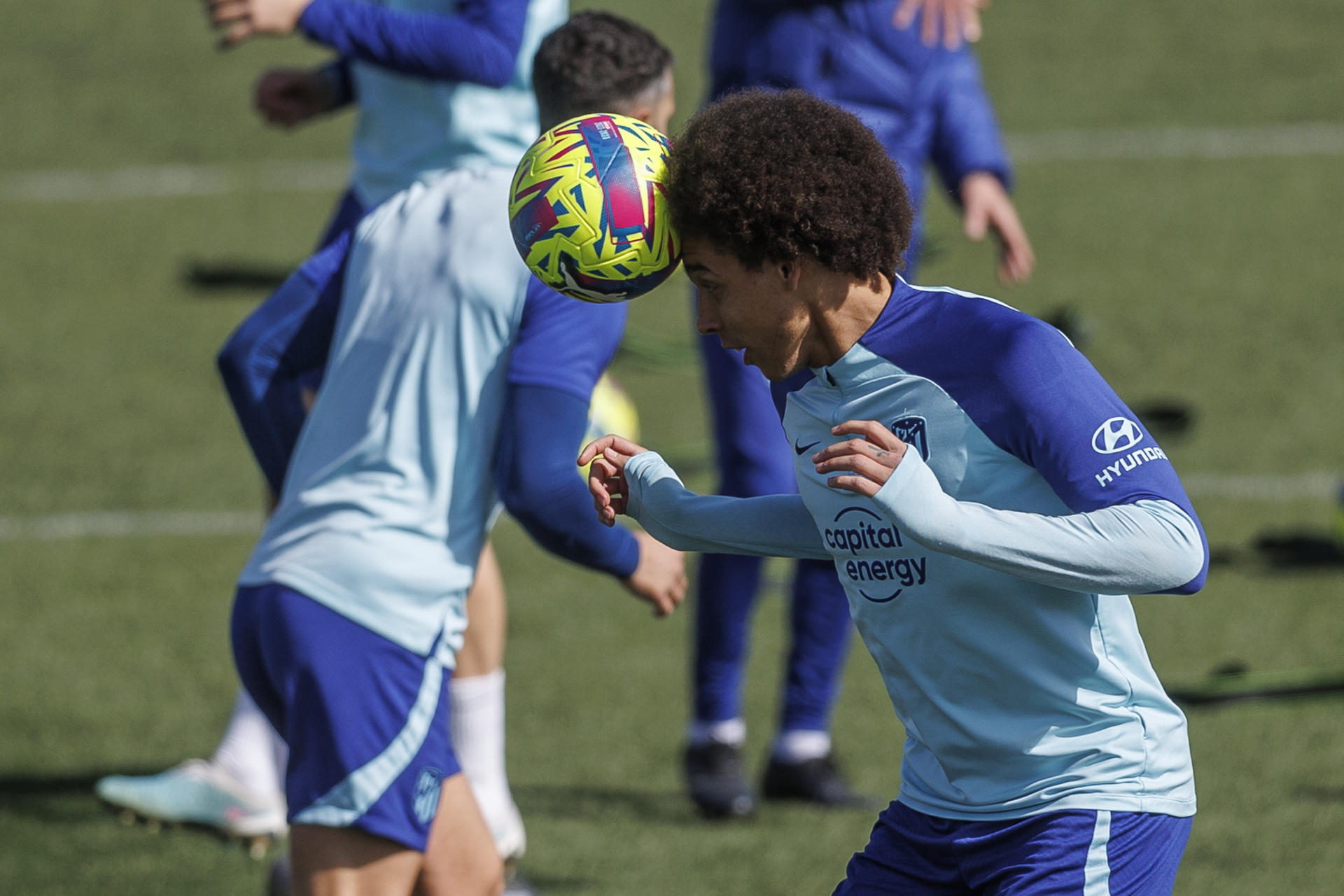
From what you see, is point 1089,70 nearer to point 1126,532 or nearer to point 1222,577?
point 1222,577

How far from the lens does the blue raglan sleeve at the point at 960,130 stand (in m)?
5.51

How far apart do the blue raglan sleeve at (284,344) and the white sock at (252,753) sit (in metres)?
1.62

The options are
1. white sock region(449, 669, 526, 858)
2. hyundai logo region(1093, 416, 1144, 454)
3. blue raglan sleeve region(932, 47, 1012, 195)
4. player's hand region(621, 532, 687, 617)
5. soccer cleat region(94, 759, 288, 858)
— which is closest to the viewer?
hyundai logo region(1093, 416, 1144, 454)

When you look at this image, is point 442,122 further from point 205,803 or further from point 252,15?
point 205,803

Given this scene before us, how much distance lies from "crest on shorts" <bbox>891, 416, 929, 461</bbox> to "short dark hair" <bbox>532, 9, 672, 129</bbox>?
1094 millimetres

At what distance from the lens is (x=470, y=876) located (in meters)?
3.62

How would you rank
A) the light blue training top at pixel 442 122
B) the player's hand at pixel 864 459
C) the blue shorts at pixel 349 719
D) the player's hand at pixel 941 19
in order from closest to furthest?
the player's hand at pixel 864 459, the blue shorts at pixel 349 719, the light blue training top at pixel 442 122, the player's hand at pixel 941 19

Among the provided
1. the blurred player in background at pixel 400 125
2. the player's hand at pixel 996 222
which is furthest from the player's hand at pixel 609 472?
the player's hand at pixel 996 222

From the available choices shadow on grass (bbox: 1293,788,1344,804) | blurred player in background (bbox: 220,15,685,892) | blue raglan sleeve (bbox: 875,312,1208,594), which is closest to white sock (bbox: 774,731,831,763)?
shadow on grass (bbox: 1293,788,1344,804)

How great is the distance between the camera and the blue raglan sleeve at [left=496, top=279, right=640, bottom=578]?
135 inches

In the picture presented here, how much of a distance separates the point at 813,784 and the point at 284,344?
2300 mm

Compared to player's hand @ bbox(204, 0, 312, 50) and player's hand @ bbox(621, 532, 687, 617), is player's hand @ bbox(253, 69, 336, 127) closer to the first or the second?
player's hand @ bbox(204, 0, 312, 50)

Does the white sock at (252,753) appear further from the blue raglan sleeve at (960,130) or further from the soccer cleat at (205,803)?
the blue raglan sleeve at (960,130)

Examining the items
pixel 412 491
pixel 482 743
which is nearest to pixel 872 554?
pixel 412 491
